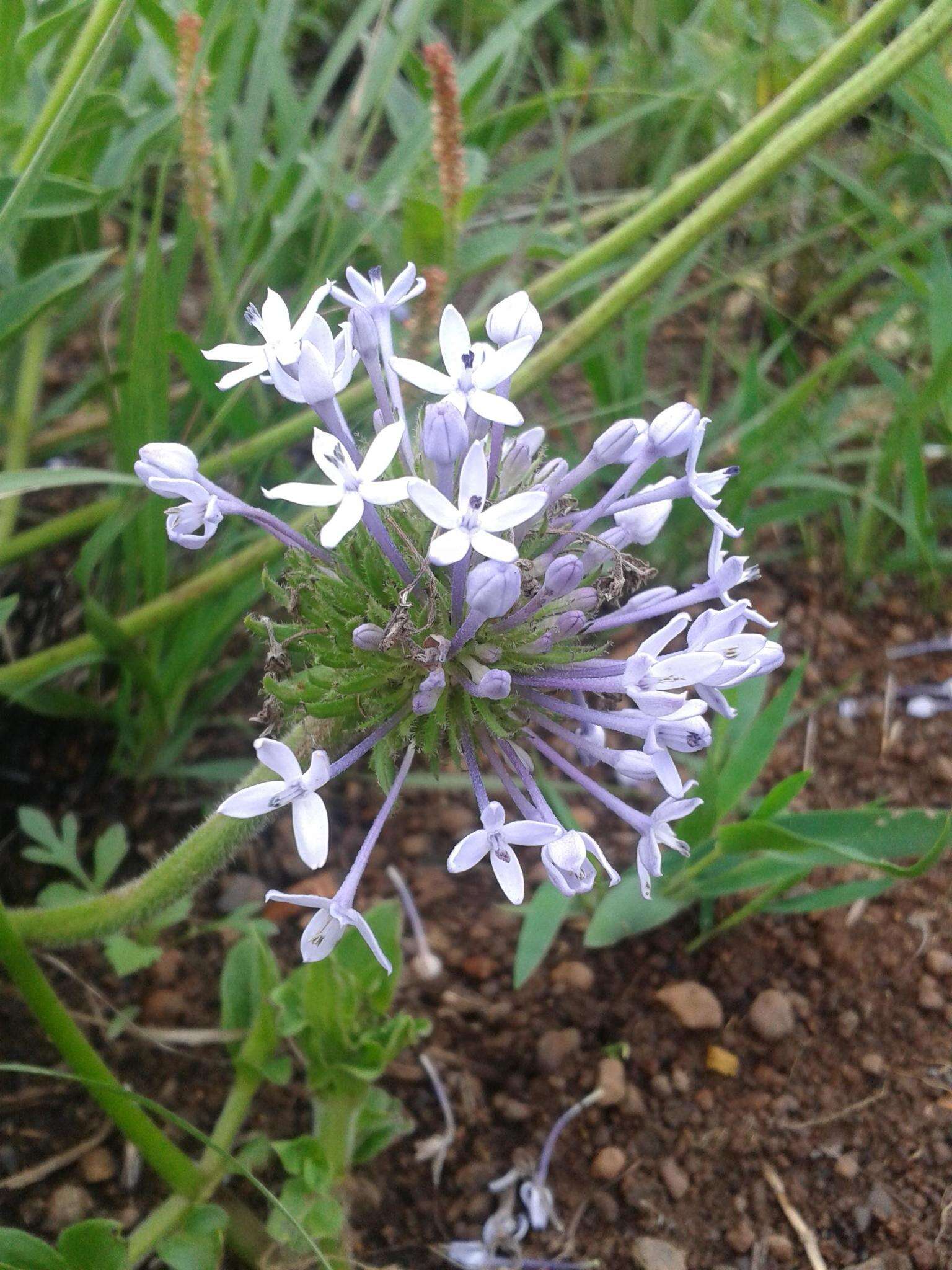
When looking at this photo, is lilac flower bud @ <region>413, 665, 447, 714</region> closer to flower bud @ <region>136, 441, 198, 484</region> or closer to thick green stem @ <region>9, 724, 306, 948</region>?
thick green stem @ <region>9, 724, 306, 948</region>

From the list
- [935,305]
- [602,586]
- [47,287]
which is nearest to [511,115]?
→ [935,305]

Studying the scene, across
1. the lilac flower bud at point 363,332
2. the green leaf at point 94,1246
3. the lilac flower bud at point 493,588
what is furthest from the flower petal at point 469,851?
the green leaf at point 94,1246

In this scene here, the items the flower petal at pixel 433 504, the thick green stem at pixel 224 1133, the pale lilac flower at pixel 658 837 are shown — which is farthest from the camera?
the thick green stem at pixel 224 1133

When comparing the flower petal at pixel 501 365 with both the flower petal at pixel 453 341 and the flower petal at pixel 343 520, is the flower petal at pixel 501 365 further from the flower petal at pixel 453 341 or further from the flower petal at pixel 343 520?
the flower petal at pixel 343 520

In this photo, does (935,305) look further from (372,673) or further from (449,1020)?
(449,1020)

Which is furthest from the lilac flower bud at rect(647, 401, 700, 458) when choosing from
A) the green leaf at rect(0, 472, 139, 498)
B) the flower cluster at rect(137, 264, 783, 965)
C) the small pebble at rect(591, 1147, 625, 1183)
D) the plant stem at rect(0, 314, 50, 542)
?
the plant stem at rect(0, 314, 50, 542)
